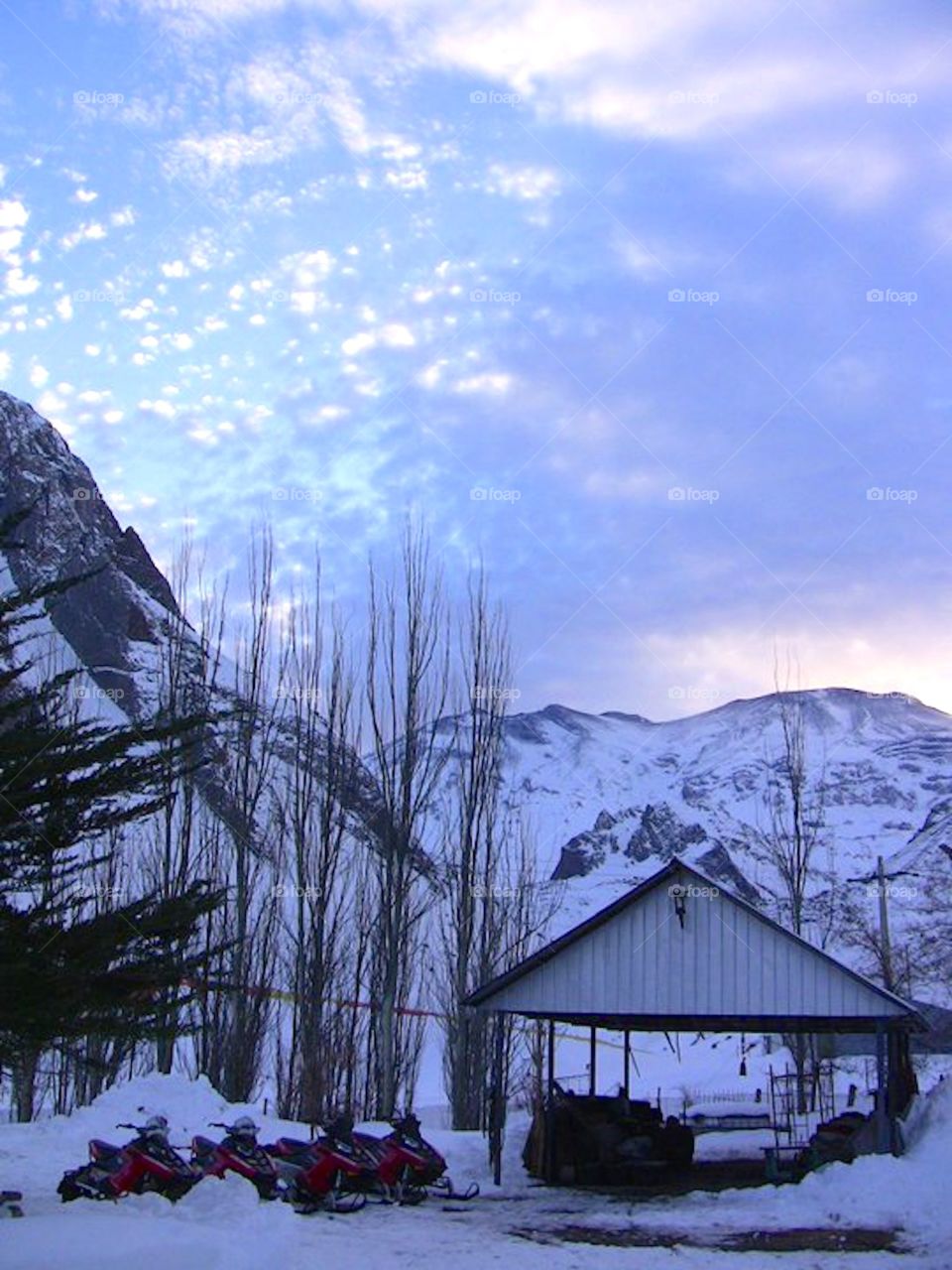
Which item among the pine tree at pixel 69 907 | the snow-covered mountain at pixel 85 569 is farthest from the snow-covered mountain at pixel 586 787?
the pine tree at pixel 69 907

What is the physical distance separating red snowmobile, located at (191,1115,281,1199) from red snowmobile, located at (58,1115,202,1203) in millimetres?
281

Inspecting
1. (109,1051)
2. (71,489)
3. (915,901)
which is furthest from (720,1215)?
(71,489)

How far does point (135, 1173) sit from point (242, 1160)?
1259 millimetres

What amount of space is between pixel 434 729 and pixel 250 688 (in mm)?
4772

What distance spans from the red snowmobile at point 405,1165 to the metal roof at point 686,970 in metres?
2.47

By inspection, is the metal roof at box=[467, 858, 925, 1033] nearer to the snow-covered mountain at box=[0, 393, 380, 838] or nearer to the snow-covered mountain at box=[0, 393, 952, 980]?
the snow-covered mountain at box=[0, 393, 952, 980]

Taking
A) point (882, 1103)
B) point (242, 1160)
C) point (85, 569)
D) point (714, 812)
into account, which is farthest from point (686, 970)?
point (714, 812)

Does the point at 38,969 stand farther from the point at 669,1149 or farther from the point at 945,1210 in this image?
the point at 669,1149

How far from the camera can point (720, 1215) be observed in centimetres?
1605

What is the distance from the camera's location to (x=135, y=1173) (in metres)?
14.9

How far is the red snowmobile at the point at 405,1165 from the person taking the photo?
17234mm

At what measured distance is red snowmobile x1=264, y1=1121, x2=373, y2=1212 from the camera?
16531 millimetres

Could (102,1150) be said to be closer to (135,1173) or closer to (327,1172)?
(135,1173)

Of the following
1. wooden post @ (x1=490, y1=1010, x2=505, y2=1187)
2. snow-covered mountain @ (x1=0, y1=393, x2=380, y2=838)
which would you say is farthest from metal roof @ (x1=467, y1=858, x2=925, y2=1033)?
snow-covered mountain @ (x1=0, y1=393, x2=380, y2=838)
